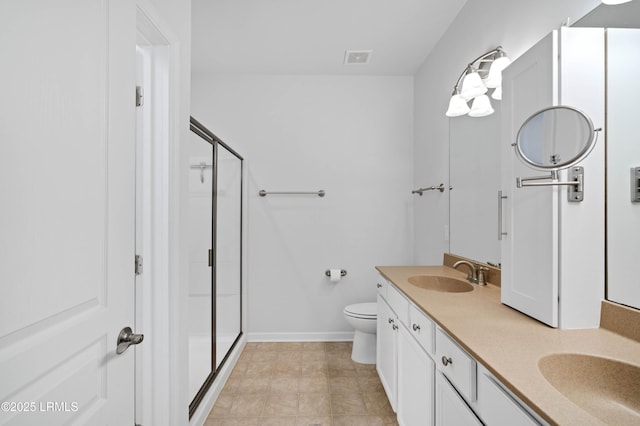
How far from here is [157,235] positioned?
1261 millimetres

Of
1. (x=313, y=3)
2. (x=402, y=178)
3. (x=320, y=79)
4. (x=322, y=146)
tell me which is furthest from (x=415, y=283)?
(x=320, y=79)

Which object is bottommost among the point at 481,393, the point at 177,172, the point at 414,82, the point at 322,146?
the point at 481,393

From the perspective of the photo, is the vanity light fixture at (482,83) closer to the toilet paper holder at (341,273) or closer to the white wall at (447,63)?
the white wall at (447,63)

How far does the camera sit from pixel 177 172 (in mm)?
1322

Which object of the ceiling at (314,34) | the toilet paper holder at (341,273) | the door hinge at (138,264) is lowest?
the toilet paper holder at (341,273)

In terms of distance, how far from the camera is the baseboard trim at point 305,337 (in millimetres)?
3094

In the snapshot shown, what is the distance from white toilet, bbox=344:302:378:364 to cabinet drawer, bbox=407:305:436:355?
3.20ft

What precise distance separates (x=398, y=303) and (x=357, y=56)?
6.89 ft

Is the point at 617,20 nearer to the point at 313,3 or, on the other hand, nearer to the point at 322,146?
the point at 313,3

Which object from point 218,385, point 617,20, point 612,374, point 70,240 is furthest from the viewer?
point 218,385

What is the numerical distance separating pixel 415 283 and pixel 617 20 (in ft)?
4.86

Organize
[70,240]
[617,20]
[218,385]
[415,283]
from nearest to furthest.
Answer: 1. [70,240]
2. [617,20]
3. [415,283]
4. [218,385]
